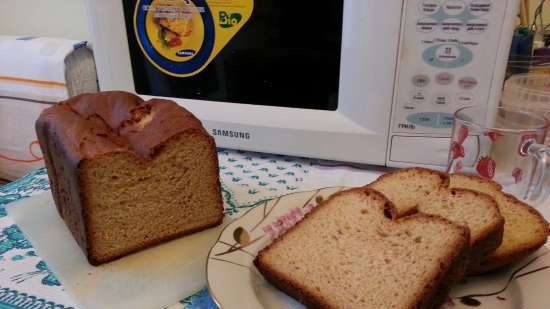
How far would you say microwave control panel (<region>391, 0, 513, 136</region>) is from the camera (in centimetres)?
78

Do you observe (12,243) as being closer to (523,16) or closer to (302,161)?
(302,161)

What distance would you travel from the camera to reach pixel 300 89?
36.9 inches

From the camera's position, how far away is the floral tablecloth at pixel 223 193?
2.12ft

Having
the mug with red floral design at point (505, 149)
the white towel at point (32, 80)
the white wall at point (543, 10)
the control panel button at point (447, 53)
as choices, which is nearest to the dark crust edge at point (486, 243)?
the mug with red floral design at point (505, 149)

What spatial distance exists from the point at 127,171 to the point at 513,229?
2.03 ft

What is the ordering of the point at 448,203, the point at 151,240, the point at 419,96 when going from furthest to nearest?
the point at 419,96 → the point at 151,240 → the point at 448,203

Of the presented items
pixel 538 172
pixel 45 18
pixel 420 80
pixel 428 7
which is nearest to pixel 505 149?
pixel 538 172

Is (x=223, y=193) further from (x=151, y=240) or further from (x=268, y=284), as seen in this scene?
Answer: (x=268, y=284)

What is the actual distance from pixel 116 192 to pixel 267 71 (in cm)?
42

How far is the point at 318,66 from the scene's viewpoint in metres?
0.91

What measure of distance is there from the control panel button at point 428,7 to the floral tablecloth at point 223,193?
36 centimetres

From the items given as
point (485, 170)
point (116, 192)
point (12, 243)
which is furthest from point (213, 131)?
point (485, 170)

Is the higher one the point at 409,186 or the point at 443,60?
the point at 443,60

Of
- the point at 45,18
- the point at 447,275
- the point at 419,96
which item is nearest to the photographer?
the point at 447,275
